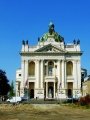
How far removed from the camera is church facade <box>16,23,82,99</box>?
381 feet

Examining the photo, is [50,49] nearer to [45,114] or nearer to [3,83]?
[3,83]

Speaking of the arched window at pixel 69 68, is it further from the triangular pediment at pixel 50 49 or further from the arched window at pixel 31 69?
the arched window at pixel 31 69

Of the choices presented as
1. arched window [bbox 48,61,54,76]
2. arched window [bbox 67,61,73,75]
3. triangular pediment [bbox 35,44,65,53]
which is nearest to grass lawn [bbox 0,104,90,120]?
triangular pediment [bbox 35,44,65,53]

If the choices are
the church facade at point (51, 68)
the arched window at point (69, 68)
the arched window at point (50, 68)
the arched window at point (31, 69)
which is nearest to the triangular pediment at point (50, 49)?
the church facade at point (51, 68)

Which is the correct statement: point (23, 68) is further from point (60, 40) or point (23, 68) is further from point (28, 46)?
point (60, 40)

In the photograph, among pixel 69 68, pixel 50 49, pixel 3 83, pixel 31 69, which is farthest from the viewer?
pixel 31 69

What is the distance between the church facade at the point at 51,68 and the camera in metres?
116

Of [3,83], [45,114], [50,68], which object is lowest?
[45,114]

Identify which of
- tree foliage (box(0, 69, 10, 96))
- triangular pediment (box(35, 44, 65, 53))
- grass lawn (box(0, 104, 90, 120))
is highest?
triangular pediment (box(35, 44, 65, 53))

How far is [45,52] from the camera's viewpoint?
11638cm

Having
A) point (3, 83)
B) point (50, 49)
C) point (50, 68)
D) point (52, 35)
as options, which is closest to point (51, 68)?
point (50, 68)

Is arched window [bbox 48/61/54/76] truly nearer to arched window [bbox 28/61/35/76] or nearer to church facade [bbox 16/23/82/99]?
church facade [bbox 16/23/82/99]

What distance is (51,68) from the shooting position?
118 metres

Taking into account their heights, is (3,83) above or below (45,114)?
above
